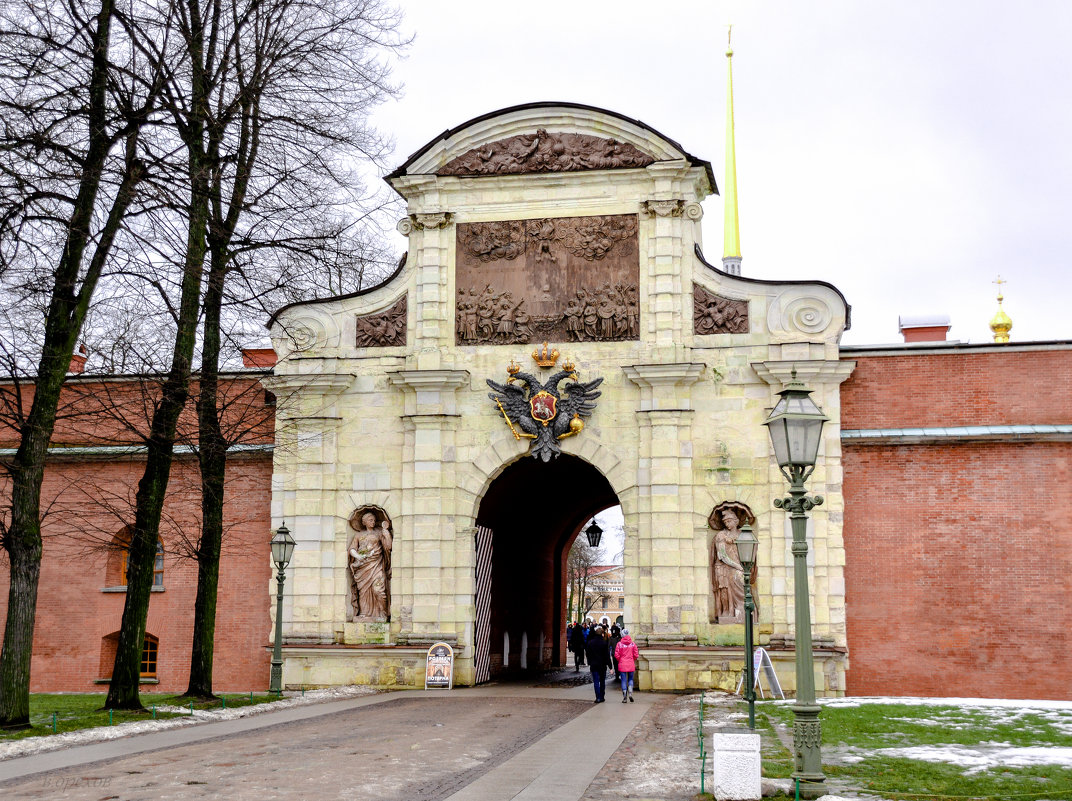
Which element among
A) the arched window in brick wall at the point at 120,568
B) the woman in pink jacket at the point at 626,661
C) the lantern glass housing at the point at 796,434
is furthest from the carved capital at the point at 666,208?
the lantern glass housing at the point at 796,434

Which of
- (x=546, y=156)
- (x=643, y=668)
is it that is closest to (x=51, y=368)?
(x=546, y=156)

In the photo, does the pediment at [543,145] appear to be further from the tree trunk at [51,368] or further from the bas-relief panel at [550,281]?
the tree trunk at [51,368]

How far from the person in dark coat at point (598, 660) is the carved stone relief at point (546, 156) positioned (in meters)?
9.90

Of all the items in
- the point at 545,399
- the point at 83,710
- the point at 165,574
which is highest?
the point at 545,399

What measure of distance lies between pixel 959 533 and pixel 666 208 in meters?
8.88

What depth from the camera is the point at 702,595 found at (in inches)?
977

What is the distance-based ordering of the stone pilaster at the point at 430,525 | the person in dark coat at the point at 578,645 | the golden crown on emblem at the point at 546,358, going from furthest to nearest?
the person in dark coat at the point at 578,645, the golden crown on emblem at the point at 546,358, the stone pilaster at the point at 430,525

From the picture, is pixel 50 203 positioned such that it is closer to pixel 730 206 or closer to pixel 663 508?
pixel 663 508

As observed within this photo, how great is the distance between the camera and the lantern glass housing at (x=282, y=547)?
2342 centimetres

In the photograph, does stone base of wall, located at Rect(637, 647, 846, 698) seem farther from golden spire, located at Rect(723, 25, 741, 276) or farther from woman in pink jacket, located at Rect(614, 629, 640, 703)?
golden spire, located at Rect(723, 25, 741, 276)

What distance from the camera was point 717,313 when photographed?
84.4 feet

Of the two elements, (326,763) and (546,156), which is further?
(546,156)

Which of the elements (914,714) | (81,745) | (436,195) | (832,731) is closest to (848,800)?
(832,731)

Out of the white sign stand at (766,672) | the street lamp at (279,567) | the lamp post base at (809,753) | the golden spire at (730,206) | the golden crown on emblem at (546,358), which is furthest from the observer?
the golden spire at (730,206)
